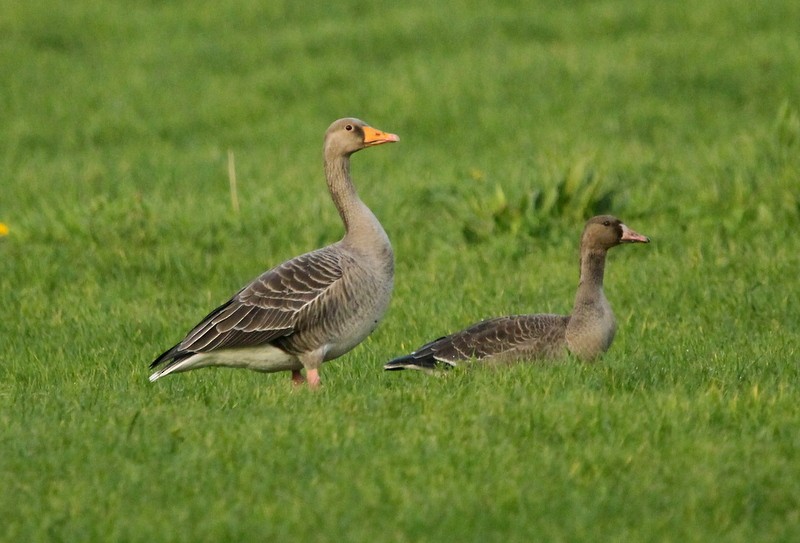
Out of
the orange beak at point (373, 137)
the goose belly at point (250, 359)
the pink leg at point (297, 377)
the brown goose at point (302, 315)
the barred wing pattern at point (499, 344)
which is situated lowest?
the pink leg at point (297, 377)

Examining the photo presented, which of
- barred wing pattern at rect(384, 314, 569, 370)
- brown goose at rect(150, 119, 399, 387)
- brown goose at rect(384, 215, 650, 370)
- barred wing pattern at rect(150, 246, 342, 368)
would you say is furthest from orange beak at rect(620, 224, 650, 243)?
barred wing pattern at rect(150, 246, 342, 368)

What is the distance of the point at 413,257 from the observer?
1223 cm

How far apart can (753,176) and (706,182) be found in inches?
21.1

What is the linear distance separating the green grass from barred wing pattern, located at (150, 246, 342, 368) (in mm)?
293

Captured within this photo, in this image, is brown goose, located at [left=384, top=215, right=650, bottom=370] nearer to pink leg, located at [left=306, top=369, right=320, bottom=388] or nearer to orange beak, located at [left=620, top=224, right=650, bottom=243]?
orange beak, located at [left=620, top=224, right=650, bottom=243]

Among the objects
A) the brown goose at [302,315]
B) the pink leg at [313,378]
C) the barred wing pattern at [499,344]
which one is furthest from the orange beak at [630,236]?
the pink leg at [313,378]

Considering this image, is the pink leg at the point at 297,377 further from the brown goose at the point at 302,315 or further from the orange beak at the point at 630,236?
the orange beak at the point at 630,236

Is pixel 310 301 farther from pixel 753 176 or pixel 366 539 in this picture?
pixel 753 176

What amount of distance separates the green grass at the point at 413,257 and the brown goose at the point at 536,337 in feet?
0.82

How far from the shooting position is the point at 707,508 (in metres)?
5.50

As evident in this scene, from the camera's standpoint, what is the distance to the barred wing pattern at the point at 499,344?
26.9 feet

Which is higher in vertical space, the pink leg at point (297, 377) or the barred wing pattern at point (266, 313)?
the barred wing pattern at point (266, 313)

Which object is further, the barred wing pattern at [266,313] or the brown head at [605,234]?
the brown head at [605,234]

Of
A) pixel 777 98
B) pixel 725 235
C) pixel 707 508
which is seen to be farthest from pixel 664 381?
pixel 777 98
